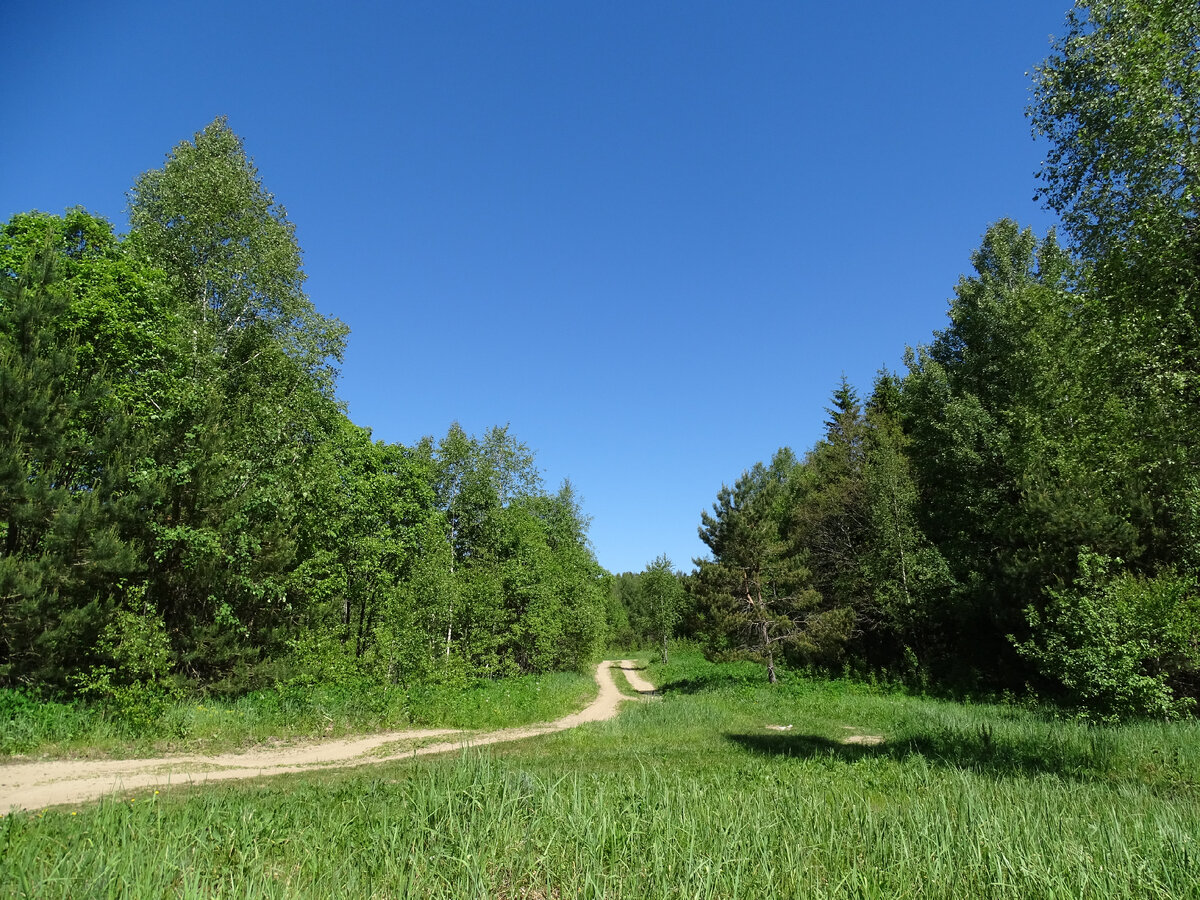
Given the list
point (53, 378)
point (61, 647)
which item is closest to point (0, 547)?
point (61, 647)

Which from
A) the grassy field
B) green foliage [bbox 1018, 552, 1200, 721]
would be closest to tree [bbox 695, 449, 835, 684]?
green foliage [bbox 1018, 552, 1200, 721]

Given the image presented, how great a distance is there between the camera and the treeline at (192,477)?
1320 cm

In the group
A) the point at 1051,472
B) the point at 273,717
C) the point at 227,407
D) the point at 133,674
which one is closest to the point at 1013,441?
the point at 1051,472

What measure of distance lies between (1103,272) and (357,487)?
80.5 ft

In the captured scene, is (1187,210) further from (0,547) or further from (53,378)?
(0,547)

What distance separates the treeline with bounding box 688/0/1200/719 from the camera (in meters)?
9.42

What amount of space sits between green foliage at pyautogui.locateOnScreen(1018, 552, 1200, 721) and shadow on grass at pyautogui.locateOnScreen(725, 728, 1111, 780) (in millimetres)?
3975

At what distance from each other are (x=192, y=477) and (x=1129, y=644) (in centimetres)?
2327

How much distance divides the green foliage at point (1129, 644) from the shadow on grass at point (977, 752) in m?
3.97

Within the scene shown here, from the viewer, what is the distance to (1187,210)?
9.08 meters

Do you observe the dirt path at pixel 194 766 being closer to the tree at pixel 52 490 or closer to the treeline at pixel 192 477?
the treeline at pixel 192 477

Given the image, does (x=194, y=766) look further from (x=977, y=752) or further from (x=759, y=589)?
(x=759, y=589)

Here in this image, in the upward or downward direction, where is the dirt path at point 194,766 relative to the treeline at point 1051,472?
downward

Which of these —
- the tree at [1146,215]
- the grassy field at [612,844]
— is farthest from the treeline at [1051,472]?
the grassy field at [612,844]
